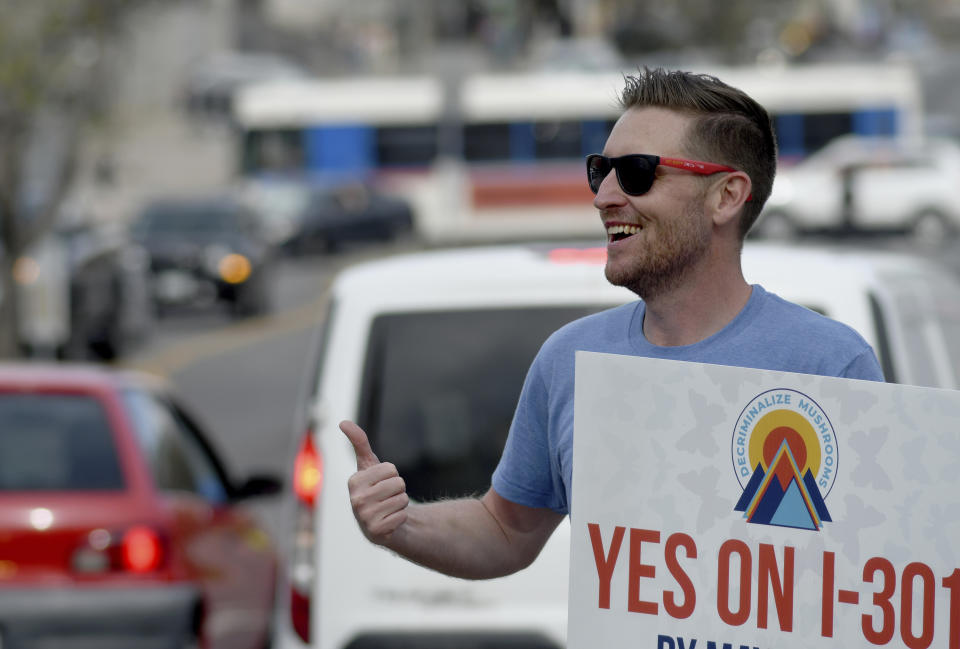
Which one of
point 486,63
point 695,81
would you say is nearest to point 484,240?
point 695,81

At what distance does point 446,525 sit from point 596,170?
66 cm

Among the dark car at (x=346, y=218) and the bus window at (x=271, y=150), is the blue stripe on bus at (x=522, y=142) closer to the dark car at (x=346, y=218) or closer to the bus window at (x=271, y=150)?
the dark car at (x=346, y=218)

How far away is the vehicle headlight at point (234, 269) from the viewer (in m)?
25.5

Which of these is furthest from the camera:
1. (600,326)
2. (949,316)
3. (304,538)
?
(949,316)

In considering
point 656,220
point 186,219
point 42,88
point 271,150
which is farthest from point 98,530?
point 271,150

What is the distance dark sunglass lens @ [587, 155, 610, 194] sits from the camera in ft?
10.0

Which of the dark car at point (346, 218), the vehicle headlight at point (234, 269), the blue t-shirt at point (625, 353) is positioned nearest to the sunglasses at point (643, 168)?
the blue t-shirt at point (625, 353)

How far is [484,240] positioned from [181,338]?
16516 mm

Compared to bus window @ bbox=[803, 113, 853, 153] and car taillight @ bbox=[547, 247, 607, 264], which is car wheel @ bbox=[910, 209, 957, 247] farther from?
car taillight @ bbox=[547, 247, 607, 264]

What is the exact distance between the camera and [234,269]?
25578 millimetres

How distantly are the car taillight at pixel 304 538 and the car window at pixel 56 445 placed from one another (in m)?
1.44

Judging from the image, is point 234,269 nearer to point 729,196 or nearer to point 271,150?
point 271,150

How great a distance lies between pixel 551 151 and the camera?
39.1m

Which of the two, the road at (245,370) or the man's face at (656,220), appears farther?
the road at (245,370)
